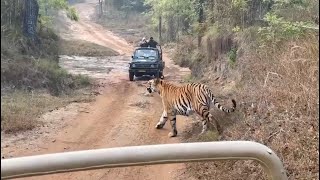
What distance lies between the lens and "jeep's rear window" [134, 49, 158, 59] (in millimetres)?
12203

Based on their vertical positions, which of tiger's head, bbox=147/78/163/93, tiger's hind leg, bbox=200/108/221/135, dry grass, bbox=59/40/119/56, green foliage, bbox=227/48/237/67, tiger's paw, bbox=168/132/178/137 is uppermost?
green foliage, bbox=227/48/237/67

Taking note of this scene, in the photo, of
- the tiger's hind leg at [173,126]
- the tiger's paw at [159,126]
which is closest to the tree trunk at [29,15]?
the tiger's paw at [159,126]

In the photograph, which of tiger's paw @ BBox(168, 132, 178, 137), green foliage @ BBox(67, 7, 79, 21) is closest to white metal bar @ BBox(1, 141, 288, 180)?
tiger's paw @ BBox(168, 132, 178, 137)

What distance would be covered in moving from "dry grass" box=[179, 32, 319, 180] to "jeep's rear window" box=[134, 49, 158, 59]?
715 cm

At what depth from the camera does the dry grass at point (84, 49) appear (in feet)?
42.3

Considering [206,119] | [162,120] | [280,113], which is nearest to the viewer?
[280,113]

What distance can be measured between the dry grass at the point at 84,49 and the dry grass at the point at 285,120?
817cm

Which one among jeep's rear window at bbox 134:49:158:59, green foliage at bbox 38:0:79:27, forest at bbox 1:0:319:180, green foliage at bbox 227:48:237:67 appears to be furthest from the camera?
jeep's rear window at bbox 134:49:158:59

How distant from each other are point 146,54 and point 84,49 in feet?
11.4

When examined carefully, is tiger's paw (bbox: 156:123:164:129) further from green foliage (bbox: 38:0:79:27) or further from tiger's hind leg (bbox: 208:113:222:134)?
green foliage (bbox: 38:0:79:27)

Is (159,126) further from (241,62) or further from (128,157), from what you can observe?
(128,157)

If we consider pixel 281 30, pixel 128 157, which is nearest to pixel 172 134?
pixel 281 30

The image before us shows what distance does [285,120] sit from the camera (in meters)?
3.87

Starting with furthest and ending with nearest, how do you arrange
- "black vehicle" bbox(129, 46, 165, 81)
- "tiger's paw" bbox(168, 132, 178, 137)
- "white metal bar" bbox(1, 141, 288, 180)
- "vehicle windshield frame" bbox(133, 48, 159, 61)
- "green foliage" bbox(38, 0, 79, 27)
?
"vehicle windshield frame" bbox(133, 48, 159, 61)
"black vehicle" bbox(129, 46, 165, 81)
"green foliage" bbox(38, 0, 79, 27)
"tiger's paw" bbox(168, 132, 178, 137)
"white metal bar" bbox(1, 141, 288, 180)
